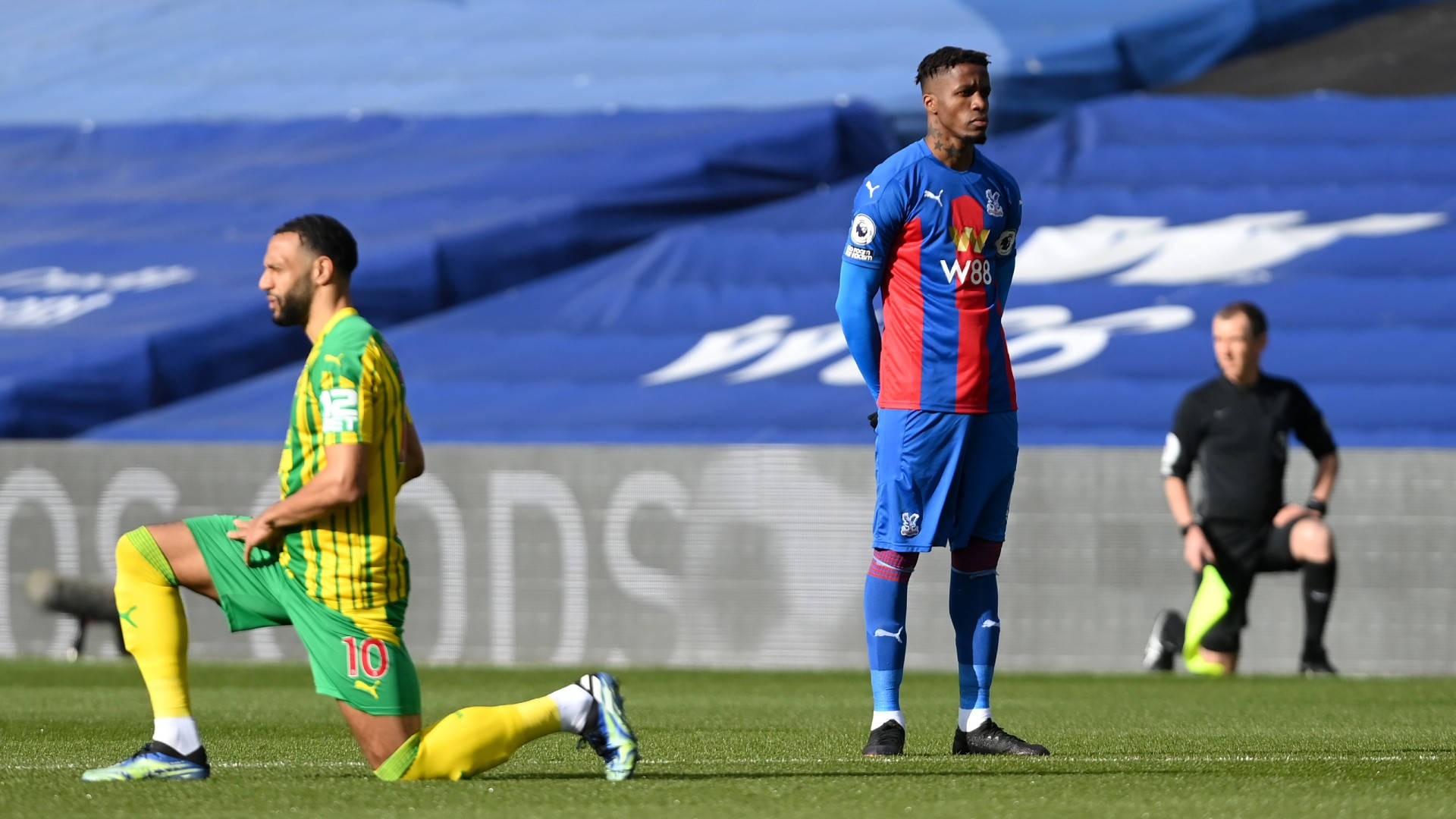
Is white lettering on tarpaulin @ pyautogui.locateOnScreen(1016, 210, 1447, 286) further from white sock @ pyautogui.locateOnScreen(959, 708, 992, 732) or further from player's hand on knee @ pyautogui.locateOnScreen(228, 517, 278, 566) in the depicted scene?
player's hand on knee @ pyautogui.locateOnScreen(228, 517, 278, 566)

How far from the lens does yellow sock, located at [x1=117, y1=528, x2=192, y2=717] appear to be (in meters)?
4.95

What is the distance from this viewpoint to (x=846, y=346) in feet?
49.1

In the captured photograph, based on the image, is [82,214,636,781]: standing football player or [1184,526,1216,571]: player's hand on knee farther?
[1184,526,1216,571]: player's hand on knee

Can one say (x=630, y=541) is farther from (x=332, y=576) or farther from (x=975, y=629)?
(x=332, y=576)

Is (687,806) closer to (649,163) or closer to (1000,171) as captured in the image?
(1000,171)

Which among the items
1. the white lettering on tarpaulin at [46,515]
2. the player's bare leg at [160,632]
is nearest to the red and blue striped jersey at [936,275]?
the player's bare leg at [160,632]

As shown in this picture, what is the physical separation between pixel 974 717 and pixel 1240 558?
4582 mm

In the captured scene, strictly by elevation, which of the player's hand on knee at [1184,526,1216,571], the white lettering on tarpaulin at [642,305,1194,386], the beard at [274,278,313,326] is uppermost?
the beard at [274,278,313,326]

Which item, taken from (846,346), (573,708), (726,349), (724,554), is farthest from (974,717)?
(726,349)

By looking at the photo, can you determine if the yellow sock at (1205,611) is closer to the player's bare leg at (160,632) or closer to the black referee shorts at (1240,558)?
the black referee shorts at (1240,558)

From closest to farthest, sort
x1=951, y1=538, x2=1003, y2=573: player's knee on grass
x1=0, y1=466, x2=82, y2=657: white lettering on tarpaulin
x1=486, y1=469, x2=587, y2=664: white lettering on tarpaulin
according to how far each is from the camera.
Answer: x1=951, y1=538, x2=1003, y2=573: player's knee on grass
x1=486, y1=469, x2=587, y2=664: white lettering on tarpaulin
x1=0, y1=466, x2=82, y2=657: white lettering on tarpaulin

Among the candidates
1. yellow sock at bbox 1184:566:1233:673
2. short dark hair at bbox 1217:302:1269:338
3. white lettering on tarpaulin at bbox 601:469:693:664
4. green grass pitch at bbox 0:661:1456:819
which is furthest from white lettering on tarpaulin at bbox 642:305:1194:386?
green grass pitch at bbox 0:661:1456:819

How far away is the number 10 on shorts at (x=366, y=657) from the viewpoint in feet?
15.9

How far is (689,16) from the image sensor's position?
2200 centimetres
